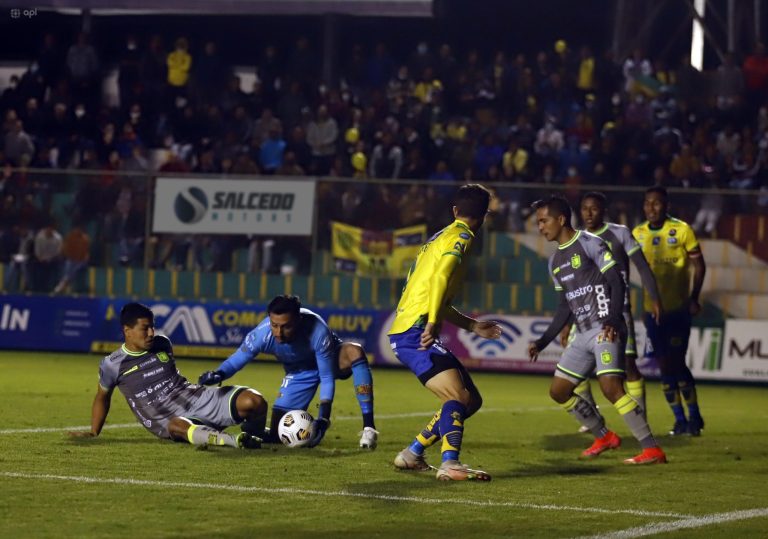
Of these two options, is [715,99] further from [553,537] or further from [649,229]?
[553,537]

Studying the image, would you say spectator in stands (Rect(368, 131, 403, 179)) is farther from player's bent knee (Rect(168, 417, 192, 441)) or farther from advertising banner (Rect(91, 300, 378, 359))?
player's bent knee (Rect(168, 417, 192, 441))

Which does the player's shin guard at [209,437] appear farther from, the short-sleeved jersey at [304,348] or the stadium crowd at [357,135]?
the stadium crowd at [357,135]

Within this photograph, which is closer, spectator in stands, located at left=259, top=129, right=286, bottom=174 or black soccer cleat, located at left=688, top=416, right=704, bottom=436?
black soccer cleat, located at left=688, top=416, right=704, bottom=436

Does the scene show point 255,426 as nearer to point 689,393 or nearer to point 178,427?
point 178,427

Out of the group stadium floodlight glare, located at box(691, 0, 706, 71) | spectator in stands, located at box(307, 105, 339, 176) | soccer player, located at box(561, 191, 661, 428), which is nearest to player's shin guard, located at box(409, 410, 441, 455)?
soccer player, located at box(561, 191, 661, 428)

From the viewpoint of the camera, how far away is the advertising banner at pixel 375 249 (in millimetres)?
20156

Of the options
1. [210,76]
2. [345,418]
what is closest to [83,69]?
[210,76]

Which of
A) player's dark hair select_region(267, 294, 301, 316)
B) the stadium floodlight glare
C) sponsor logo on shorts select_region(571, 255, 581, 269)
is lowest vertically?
player's dark hair select_region(267, 294, 301, 316)

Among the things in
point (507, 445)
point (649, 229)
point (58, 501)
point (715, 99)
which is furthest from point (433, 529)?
point (715, 99)

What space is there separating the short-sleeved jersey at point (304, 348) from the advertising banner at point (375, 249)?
→ 8949 millimetres

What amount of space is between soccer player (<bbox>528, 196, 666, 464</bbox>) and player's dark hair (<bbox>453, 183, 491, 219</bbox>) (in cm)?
103

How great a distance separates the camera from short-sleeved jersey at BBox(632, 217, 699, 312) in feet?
43.3

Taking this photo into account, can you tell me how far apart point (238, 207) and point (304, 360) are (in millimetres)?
9752

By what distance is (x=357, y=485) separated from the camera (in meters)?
8.77
